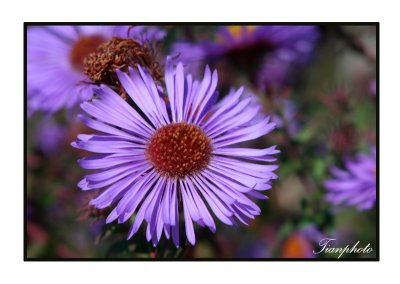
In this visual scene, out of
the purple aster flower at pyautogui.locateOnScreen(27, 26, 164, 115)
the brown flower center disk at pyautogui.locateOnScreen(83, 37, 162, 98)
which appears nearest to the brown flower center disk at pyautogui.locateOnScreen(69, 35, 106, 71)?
the purple aster flower at pyautogui.locateOnScreen(27, 26, 164, 115)

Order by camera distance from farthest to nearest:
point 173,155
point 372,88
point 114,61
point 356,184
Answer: point 372,88 < point 356,184 < point 173,155 < point 114,61

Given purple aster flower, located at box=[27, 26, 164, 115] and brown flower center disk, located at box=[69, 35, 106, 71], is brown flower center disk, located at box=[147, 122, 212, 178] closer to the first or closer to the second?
purple aster flower, located at box=[27, 26, 164, 115]

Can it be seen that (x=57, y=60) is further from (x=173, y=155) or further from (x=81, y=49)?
(x=173, y=155)

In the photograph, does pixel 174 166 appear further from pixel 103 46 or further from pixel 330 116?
pixel 330 116

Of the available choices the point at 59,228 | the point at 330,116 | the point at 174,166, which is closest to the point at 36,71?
the point at 59,228

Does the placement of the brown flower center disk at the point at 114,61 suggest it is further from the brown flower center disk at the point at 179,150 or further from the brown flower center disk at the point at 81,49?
the brown flower center disk at the point at 81,49
